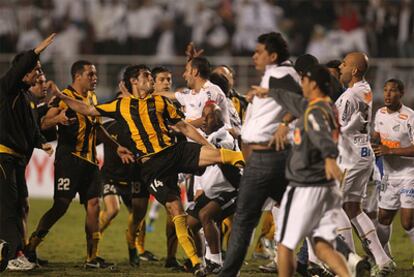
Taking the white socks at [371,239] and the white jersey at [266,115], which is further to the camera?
the white socks at [371,239]

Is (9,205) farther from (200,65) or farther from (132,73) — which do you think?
(200,65)

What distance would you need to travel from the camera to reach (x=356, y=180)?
9.55 metres

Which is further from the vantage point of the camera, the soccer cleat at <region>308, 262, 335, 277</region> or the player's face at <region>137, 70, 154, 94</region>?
the player's face at <region>137, 70, 154, 94</region>

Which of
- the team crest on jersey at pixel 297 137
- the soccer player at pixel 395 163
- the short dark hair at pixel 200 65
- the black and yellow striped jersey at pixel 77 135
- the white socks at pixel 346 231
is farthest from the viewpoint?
the soccer player at pixel 395 163

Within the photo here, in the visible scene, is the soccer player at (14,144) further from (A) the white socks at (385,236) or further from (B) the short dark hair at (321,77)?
(A) the white socks at (385,236)

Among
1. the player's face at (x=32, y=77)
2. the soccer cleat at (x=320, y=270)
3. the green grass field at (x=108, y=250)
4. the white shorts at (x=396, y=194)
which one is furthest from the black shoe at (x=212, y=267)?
the player's face at (x=32, y=77)

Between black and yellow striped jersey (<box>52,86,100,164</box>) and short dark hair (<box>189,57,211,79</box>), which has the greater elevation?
short dark hair (<box>189,57,211,79</box>)

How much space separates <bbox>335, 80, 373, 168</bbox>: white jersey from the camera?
368 inches

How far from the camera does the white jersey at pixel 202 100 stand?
1026 cm

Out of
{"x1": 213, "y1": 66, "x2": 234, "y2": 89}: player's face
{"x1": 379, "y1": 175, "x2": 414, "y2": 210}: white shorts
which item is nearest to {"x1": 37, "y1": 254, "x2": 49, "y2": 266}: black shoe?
{"x1": 213, "y1": 66, "x2": 234, "y2": 89}: player's face

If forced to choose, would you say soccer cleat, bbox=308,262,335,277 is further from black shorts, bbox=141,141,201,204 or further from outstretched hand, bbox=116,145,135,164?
outstretched hand, bbox=116,145,135,164

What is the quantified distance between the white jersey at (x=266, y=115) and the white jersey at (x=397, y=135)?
10.3 ft

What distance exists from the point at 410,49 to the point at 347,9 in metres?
2.02

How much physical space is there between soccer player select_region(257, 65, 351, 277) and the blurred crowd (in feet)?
43.4
